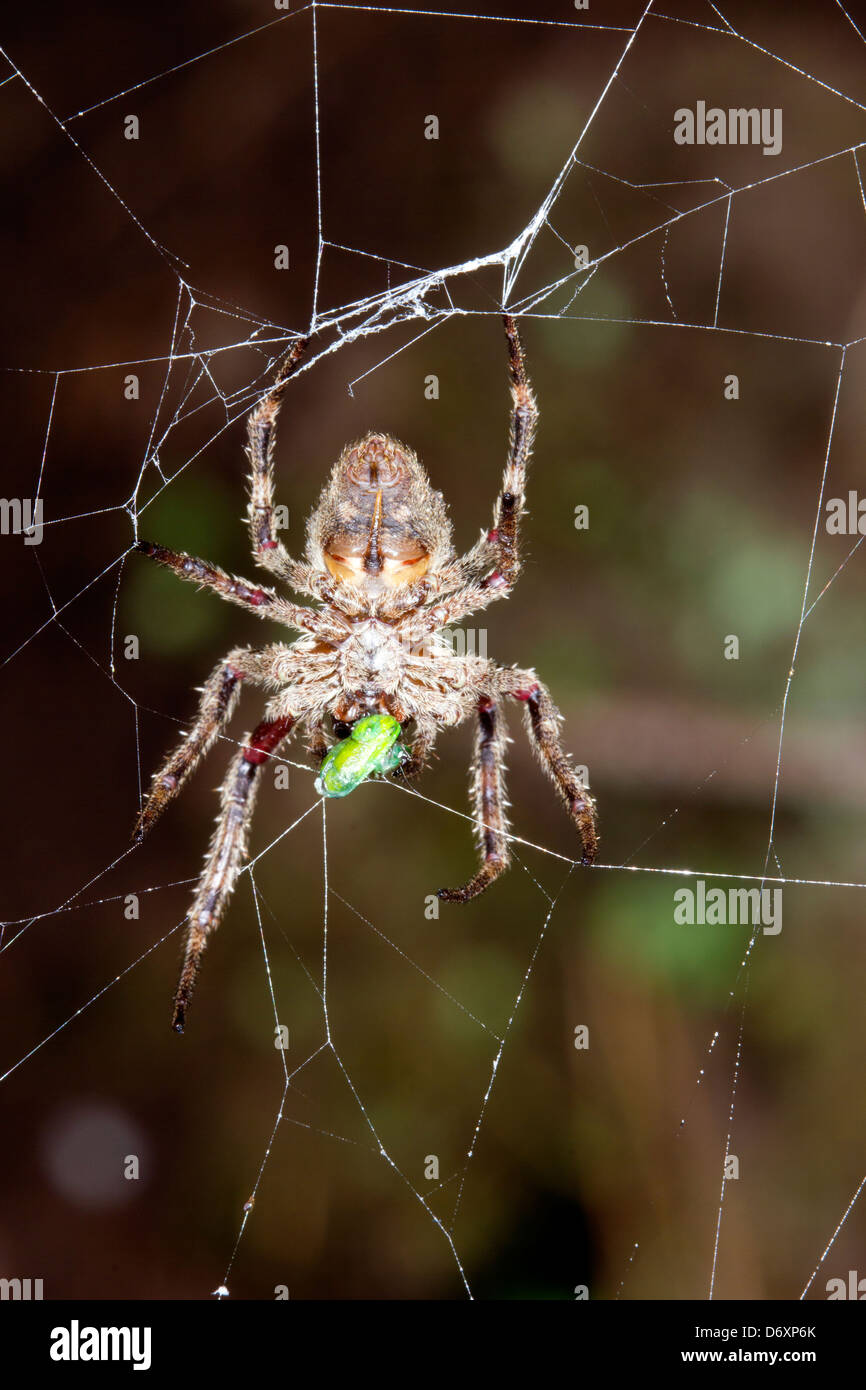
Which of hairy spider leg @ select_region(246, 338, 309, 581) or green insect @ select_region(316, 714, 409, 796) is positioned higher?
hairy spider leg @ select_region(246, 338, 309, 581)

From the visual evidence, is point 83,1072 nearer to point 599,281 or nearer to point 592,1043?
point 592,1043

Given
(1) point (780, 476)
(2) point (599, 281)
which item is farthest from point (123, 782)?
(1) point (780, 476)

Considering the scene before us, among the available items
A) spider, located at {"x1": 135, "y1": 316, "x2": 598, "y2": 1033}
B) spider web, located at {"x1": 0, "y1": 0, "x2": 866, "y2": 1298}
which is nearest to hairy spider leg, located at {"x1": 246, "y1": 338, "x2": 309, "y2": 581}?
spider, located at {"x1": 135, "y1": 316, "x2": 598, "y2": 1033}

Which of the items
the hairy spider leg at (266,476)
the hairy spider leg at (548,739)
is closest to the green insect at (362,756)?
the hairy spider leg at (548,739)

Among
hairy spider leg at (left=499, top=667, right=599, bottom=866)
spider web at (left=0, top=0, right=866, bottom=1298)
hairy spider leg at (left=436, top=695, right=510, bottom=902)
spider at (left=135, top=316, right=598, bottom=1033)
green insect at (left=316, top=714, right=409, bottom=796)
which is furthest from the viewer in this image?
spider web at (left=0, top=0, right=866, bottom=1298)

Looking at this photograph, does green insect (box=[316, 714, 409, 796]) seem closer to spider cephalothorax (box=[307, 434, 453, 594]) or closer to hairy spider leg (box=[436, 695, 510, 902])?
hairy spider leg (box=[436, 695, 510, 902])
